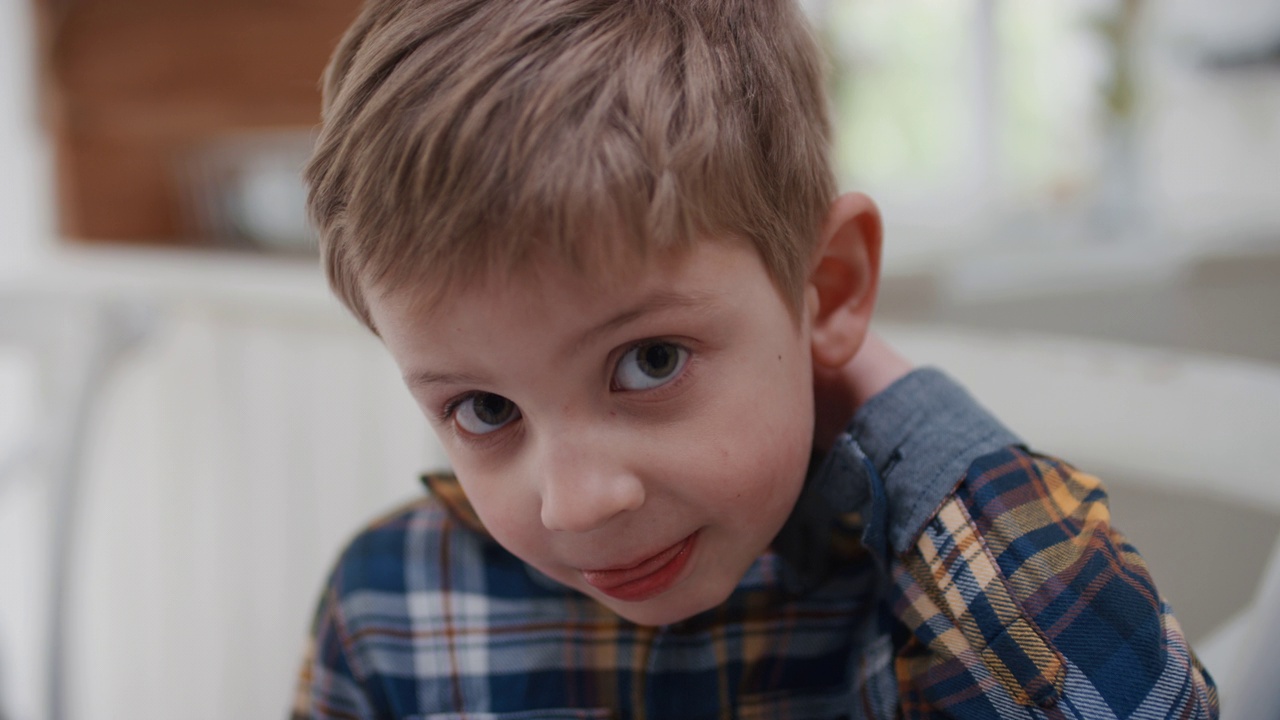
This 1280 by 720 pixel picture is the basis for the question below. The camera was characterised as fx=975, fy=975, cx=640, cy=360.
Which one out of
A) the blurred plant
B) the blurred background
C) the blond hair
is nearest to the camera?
the blond hair

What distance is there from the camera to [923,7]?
10.2 feet

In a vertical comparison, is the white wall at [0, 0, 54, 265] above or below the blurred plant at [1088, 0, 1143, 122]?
below

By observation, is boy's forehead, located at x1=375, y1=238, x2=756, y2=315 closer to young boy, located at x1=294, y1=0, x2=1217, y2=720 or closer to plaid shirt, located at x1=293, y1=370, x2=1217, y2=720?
young boy, located at x1=294, y1=0, x2=1217, y2=720

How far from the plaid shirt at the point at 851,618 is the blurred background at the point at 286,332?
0.28 feet

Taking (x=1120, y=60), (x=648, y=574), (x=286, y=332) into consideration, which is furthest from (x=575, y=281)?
(x=1120, y=60)

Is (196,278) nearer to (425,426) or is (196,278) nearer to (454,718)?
(425,426)

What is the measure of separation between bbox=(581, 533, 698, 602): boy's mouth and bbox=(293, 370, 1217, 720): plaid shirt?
11 cm

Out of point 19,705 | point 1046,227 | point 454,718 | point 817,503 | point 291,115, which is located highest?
point 291,115

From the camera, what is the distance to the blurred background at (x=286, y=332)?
2.21ft

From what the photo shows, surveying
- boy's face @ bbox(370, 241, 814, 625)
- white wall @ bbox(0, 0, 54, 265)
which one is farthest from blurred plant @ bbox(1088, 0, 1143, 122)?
white wall @ bbox(0, 0, 54, 265)

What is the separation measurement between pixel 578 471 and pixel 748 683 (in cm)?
23

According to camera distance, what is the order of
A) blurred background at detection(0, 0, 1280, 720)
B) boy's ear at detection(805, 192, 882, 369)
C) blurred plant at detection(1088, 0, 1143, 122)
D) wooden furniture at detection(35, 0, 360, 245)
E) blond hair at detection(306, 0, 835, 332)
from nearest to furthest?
blond hair at detection(306, 0, 835, 332), boy's ear at detection(805, 192, 882, 369), blurred background at detection(0, 0, 1280, 720), wooden furniture at detection(35, 0, 360, 245), blurred plant at detection(1088, 0, 1143, 122)

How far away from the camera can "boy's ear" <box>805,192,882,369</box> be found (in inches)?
20.9

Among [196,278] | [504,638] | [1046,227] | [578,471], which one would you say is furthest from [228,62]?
[1046,227]
